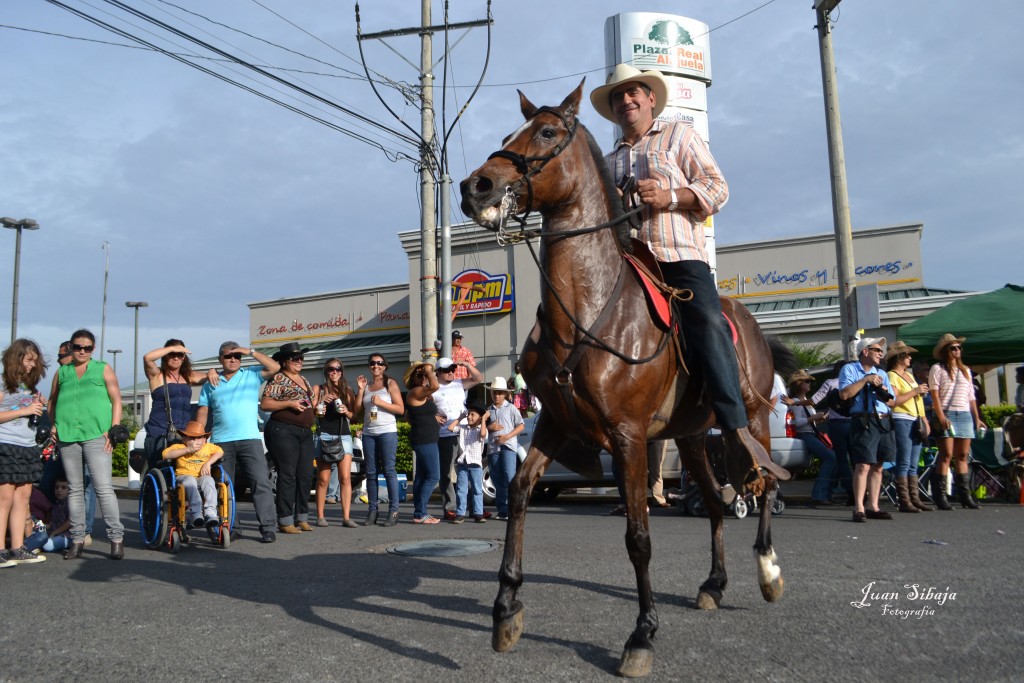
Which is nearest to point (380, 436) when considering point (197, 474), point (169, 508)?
point (197, 474)

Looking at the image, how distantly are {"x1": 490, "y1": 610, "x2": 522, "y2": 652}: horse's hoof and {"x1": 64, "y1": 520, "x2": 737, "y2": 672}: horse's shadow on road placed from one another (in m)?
0.23

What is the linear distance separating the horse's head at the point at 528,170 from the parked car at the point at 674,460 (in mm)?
6891

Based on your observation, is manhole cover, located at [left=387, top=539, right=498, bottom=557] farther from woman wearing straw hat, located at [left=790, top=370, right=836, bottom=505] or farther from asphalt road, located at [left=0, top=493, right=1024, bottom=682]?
woman wearing straw hat, located at [left=790, top=370, right=836, bottom=505]

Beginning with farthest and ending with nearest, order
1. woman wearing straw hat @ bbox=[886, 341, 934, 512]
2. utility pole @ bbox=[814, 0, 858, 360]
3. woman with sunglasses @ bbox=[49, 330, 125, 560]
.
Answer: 1. utility pole @ bbox=[814, 0, 858, 360]
2. woman wearing straw hat @ bbox=[886, 341, 934, 512]
3. woman with sunglasses @ bbox=[49, 330, 125, 560]

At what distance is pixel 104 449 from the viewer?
8.23 m

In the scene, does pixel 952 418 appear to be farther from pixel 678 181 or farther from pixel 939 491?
pixel 678 181

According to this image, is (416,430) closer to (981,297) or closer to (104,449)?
(104,449)

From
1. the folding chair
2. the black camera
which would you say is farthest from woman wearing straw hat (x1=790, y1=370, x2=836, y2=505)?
the folding chair

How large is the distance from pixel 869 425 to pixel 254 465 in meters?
7.31

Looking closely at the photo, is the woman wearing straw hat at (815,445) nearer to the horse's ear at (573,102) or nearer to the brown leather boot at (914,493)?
the brown leather boot at (914,493)

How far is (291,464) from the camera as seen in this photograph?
10.1 meters

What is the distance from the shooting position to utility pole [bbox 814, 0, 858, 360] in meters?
14.2

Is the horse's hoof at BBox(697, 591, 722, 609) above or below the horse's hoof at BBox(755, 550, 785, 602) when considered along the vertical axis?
below

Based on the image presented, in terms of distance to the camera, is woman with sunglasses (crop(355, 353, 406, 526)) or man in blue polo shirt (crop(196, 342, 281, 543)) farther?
woman with sunglasses (crop(355, 353, 406, 526))
